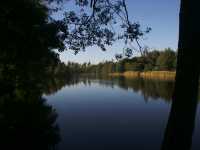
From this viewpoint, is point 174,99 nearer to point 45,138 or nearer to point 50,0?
point 50,0

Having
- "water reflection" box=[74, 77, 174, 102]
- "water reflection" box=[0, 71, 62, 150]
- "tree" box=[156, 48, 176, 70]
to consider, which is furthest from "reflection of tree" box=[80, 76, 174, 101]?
"tree" box=[156, 48, 176, 70]

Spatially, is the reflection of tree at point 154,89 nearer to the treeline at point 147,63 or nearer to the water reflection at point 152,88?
the water reflection at point 152,88

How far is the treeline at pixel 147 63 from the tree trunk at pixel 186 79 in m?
1.48

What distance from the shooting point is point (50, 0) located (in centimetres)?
613

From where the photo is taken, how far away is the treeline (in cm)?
478

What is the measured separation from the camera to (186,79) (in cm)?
310

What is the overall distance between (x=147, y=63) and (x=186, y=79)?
1718mm

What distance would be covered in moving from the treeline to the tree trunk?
1480mm

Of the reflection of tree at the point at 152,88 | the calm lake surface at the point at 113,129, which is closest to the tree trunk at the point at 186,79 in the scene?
the calm lake surface at the point at 113,129

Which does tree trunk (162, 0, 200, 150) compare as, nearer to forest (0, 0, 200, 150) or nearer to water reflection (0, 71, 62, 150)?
forest (0, 0, 200, 150)

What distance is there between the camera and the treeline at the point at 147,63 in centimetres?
478

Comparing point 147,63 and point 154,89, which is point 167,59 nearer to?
point 154,89

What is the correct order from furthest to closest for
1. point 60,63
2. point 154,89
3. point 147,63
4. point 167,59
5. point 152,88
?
point 167,59 < point 152,88 < point 154,89 < point 60,63 < point 147,63

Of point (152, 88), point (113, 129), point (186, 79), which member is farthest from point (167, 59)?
point (186, 79)
